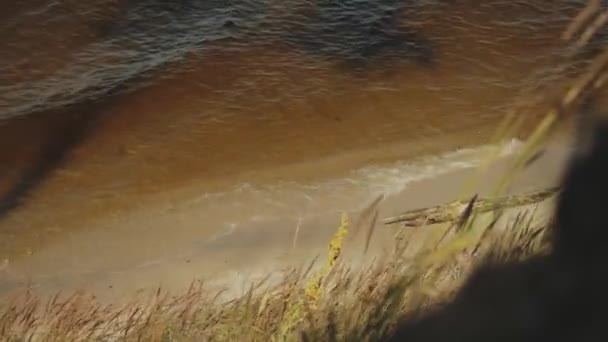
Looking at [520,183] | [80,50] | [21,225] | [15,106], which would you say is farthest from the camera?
[80,50]

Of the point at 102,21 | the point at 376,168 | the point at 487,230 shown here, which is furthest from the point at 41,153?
the point at 487,230

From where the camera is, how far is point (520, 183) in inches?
236

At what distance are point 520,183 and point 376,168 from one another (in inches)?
68.9

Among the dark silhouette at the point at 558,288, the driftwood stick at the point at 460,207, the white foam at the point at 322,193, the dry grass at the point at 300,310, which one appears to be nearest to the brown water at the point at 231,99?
the white foam at the point at 322,193

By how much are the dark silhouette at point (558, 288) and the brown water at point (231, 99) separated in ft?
14.7

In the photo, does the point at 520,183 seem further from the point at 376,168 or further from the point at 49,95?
the point at 49,95

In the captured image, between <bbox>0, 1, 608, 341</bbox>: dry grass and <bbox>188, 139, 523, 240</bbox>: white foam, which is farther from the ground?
<bbox>0, 1, 608, 341</bbox>: dry grass

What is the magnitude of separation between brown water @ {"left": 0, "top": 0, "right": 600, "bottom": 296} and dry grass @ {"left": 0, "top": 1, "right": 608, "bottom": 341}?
3.06 m

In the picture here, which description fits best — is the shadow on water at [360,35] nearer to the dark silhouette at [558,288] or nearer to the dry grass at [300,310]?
the dry grass at [300,310]

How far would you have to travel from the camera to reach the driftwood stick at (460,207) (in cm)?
241

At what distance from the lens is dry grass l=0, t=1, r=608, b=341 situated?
2051 millimetres

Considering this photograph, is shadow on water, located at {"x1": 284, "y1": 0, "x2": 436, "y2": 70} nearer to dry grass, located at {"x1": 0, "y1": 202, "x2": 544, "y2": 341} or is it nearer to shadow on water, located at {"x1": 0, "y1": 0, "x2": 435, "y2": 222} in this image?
shadow on water, located at {"x1": 0, "y1": 0, "x2": 435, "y2": 222}

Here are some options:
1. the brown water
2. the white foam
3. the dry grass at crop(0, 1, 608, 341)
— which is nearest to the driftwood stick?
the dry grass at crop(0, 1, 608, 341)

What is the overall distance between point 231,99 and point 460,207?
5.55m
